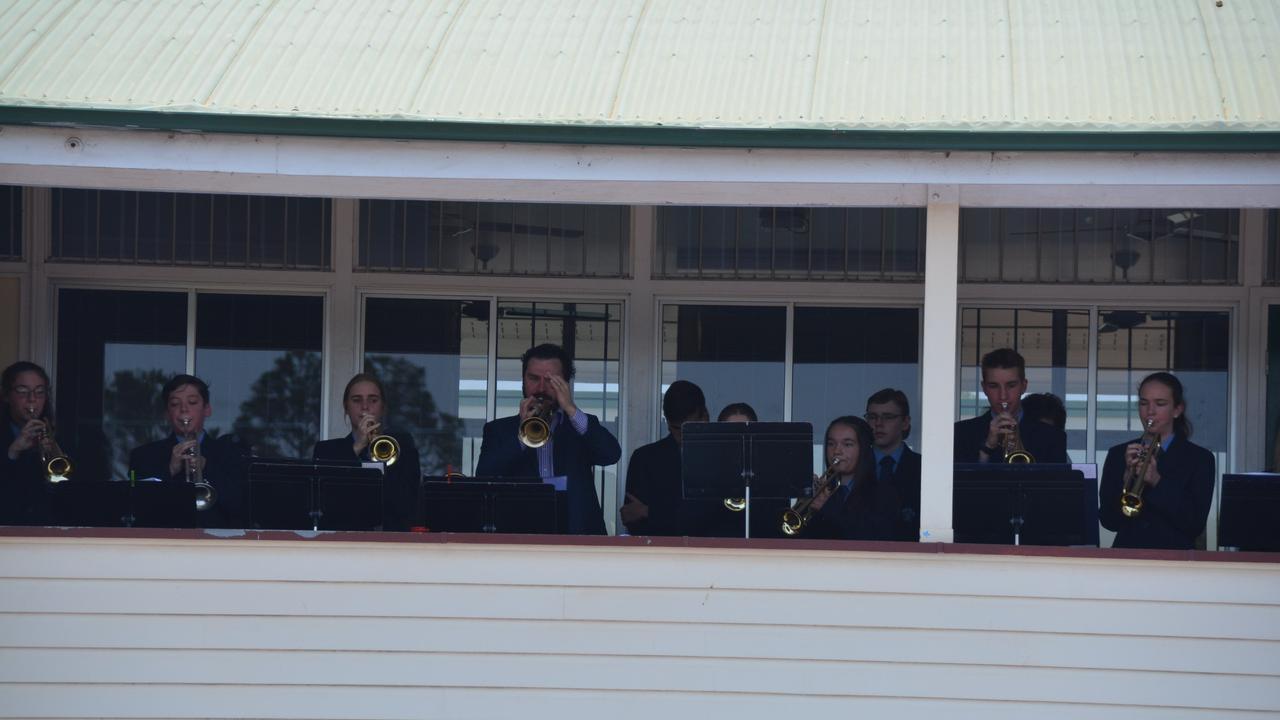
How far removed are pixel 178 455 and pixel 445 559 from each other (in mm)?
1432

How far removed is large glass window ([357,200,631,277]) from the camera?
801 cm

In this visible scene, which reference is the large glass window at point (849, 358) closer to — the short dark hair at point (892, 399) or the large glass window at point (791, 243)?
the large glass window at point (791, 243)

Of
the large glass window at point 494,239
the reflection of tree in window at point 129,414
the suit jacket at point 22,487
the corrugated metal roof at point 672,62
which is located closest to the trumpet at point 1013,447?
the corrugated metal roof at point 672,62

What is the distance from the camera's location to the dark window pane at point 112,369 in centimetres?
792

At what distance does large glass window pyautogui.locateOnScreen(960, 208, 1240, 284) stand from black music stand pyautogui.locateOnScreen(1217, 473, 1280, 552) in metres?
2.10

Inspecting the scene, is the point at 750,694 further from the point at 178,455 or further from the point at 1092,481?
Result: the point at 178,455

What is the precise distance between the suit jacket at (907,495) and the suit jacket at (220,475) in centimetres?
281

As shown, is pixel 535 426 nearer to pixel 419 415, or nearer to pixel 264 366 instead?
pixel 419 415

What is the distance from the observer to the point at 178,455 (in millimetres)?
6602

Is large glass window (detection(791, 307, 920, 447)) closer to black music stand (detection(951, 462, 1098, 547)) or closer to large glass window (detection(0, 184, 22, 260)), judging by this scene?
black music stand (detection(951, 462, 1098, 547))

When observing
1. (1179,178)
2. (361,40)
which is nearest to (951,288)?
(1179,178)

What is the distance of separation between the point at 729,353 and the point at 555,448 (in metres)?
1.66

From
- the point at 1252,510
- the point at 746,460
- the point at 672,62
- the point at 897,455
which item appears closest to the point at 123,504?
the point at 746,460

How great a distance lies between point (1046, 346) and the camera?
315 inches
